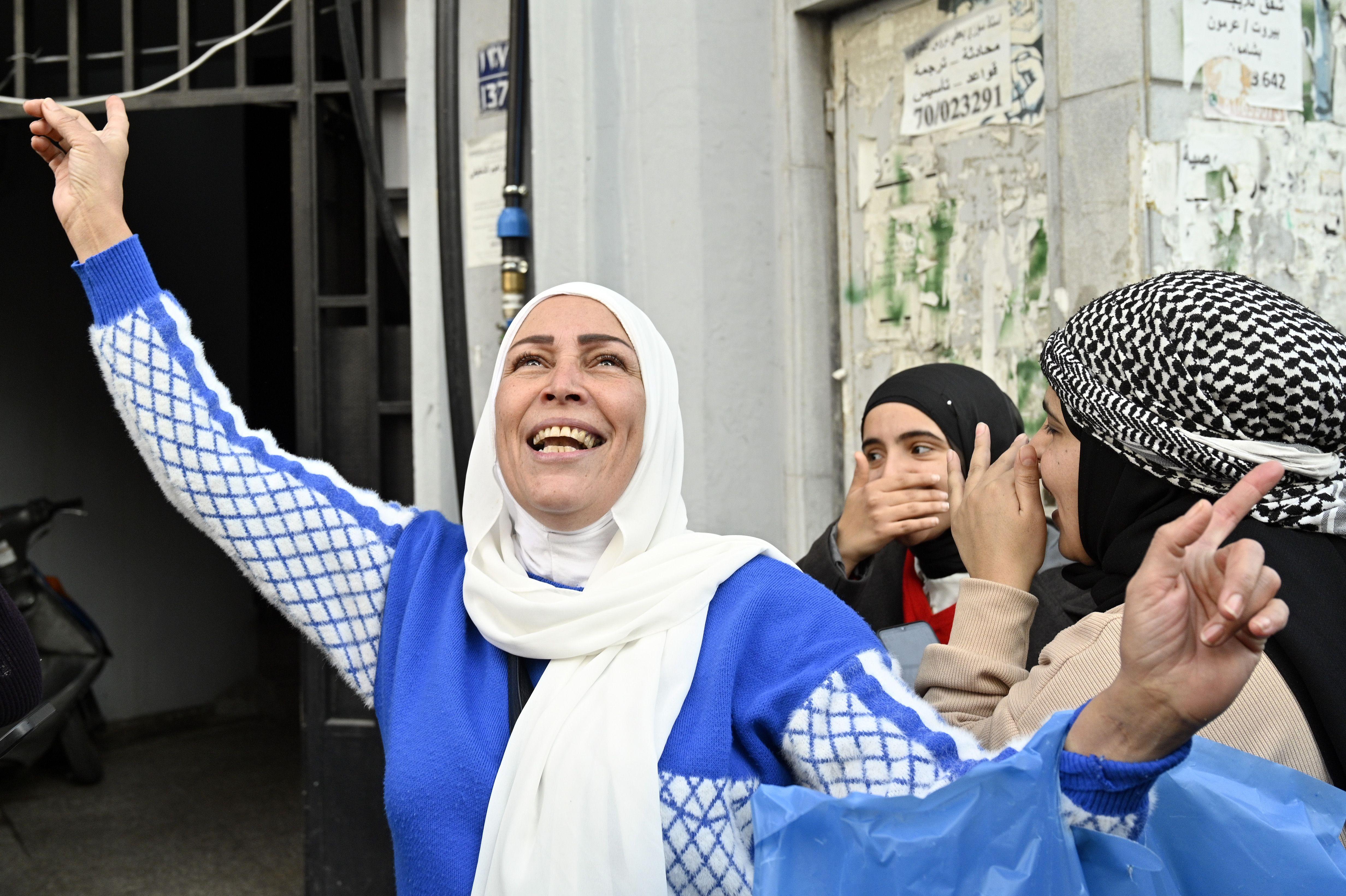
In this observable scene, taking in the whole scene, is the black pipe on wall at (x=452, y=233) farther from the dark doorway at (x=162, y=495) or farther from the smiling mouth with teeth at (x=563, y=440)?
the dark doorway at (x=162, y=495)

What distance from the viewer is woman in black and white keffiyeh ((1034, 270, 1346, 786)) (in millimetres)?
1386

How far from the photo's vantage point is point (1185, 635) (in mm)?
1192

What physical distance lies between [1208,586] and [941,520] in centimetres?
120

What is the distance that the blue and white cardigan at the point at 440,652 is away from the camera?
4.82 ft

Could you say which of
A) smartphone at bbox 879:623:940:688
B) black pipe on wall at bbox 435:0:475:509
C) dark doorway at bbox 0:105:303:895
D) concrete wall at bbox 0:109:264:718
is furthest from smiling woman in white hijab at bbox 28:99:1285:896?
concrete wall at bbox 0:109:264:718

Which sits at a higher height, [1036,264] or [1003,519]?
[1036,264]

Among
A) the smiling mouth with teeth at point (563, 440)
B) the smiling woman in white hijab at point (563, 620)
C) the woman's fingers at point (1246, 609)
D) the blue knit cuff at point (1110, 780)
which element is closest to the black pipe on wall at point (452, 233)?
the smiling woman in white hijab at point (563, 620)

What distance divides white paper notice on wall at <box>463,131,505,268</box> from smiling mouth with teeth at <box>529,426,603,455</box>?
2177mm

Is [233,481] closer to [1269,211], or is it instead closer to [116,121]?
[116,121]

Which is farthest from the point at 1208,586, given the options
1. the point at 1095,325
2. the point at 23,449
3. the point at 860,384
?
the point at 23,449

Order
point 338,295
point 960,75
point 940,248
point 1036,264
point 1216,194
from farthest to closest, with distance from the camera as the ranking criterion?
1. point 338,295
2. point 940,248
3. point 960,75
4. point 1036,264
5. point 1216,194

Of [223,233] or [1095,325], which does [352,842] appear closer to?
[1095,325]

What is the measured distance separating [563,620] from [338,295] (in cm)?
279

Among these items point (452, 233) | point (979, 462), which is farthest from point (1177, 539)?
point (452, 233)
